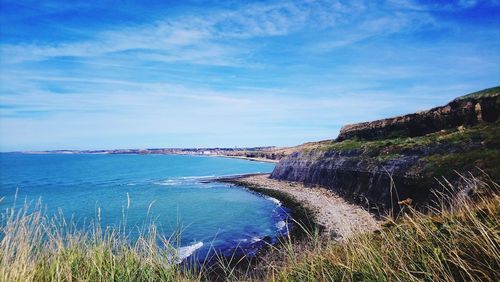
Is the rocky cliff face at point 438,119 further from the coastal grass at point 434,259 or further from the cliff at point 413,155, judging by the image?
the coastal grass at point 434,259

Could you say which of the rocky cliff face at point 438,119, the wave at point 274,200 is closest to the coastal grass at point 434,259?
the rocky cliff face at point 438,119

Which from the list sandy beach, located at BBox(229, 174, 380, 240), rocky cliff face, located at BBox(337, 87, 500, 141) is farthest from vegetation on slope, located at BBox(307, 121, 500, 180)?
sandy beach, located at BBox(229, 174, 380, 240)

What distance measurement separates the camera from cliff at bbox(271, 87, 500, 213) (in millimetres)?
29781

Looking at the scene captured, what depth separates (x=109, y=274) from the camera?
5910 mm

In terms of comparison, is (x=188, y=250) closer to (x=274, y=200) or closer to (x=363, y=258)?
(x=363, y=258)

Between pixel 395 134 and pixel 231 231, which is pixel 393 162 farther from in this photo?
pixel 395 134

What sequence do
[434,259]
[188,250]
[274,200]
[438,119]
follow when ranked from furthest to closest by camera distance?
[274,200]
[438,119]
[188,250]
[434,259]

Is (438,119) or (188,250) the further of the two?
(438,119)

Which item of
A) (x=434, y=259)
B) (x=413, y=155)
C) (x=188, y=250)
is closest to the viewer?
(x=434, y=259)

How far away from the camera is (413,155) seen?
1459 inches

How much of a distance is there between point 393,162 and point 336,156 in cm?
1938

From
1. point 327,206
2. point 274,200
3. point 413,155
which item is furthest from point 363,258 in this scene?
point 274,200

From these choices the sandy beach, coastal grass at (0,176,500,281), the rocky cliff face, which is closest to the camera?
coastal grass at (0,176,500,281)

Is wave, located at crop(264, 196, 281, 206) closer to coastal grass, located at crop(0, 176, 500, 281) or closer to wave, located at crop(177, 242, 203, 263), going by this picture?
wave, located at crop(177, 242, 203, 263)
